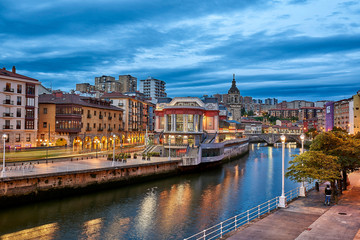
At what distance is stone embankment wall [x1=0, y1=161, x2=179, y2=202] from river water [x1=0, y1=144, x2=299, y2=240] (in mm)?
1614

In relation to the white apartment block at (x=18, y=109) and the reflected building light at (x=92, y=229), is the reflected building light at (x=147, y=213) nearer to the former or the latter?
the reflected building light at (x=92, y=229)

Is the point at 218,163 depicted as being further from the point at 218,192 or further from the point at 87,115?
the point at 87,115

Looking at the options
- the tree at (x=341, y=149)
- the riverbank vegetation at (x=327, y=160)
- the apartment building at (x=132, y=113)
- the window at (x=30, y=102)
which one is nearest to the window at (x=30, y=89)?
the window at (x=30, y=102)

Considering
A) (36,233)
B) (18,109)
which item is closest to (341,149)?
(36,233)

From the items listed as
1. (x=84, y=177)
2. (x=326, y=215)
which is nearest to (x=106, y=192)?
(x=84, y=177)

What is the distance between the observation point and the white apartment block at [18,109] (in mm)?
66188

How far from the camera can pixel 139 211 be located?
119ft

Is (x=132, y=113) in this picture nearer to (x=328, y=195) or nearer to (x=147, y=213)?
(x=147, y=213)

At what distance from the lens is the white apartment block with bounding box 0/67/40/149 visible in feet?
217

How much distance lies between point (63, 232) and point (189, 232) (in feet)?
38.9

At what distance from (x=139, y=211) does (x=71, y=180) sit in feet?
38.6

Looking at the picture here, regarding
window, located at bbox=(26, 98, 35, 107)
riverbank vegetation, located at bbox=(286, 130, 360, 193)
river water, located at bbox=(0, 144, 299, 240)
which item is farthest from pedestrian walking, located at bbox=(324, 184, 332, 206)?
window, located at bbox=(26, 98, 35, 107)

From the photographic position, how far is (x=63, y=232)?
28797 millimetres

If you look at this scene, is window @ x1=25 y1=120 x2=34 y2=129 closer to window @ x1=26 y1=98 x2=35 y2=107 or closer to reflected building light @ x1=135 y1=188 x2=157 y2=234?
Answer: window @ x1=26 y1=98 x2=35 y2=107
